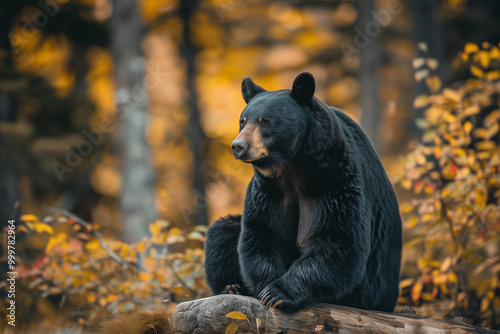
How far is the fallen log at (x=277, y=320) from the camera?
118 inches

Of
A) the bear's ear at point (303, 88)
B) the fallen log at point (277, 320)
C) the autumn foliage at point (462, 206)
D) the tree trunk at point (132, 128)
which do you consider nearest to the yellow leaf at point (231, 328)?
the fallen log at point (277, 320)

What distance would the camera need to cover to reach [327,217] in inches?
131

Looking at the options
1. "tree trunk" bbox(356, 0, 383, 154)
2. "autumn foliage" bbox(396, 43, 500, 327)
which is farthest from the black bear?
"tree trunk" bbox(356, 0, 383, 154)

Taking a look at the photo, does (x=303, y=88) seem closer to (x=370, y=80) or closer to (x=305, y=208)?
(x=305, y=208)

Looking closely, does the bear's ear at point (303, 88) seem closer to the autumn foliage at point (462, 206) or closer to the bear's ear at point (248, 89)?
the bear's ear at point (248, 89)

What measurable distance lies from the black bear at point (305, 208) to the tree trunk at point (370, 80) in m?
7.93

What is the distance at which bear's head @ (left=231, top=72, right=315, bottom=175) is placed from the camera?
3320 mm

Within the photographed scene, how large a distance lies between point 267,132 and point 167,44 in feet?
→ 37.2

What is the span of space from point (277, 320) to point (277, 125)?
4.00 feet

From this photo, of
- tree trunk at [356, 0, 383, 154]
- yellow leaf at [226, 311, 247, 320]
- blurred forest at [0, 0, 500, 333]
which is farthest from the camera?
tree trunk at [356, 0, 383, 154]

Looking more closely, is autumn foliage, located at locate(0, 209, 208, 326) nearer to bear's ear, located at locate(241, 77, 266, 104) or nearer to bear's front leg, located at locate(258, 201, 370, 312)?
bear's ear, located at locate(241, 77, 266, 104)

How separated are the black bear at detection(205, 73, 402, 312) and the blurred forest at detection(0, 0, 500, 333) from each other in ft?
2.71

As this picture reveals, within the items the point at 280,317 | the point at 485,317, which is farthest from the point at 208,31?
the point at 280,317

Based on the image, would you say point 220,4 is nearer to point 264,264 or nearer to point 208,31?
point 208,31
